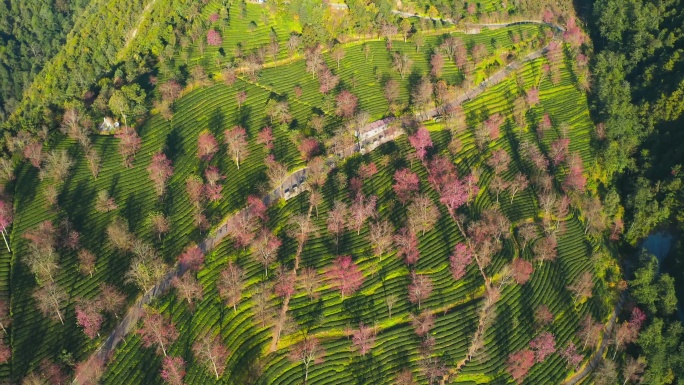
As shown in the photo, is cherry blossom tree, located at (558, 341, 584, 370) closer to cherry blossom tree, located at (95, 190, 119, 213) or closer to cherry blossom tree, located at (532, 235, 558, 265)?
cherry blossom tree, located at (532, 235, 558, 265)

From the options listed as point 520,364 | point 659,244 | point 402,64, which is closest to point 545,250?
point 520,364

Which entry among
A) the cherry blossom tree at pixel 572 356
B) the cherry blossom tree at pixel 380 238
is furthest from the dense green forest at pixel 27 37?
the cherry blossom tree at pixel 572 356

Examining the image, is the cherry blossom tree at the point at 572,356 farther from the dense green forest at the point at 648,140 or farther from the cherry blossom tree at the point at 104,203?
the cherry blossom tree at the point at 104,203

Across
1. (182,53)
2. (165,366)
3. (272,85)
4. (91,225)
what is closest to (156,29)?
(182,53)

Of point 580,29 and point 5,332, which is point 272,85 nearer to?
point 5,332

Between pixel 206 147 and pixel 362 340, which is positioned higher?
pixel 206 147

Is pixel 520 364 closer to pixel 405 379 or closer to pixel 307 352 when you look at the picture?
pixel 405 379
